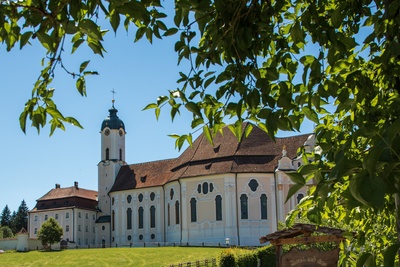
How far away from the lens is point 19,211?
129 meters

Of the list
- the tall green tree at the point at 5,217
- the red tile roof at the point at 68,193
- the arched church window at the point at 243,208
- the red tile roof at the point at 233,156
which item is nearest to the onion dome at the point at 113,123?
the red tile roof at the point at 68,193

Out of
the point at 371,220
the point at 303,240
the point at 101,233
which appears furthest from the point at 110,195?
the point at 371,220

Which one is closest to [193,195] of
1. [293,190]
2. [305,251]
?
[305,251]

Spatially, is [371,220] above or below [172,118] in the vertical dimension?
below

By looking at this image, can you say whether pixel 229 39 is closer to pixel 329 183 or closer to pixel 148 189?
pixel 329 183

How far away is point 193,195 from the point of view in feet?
181

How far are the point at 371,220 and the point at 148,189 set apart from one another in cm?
5946

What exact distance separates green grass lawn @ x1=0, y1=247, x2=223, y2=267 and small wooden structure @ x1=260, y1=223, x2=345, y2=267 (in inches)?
1111

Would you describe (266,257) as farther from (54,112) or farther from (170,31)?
(54,112)

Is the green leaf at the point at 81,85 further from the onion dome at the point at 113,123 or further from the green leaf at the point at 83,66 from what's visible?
the onion dome at the point at 113,123

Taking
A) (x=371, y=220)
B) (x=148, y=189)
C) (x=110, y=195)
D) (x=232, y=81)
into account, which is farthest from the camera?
(x=110, y=195)

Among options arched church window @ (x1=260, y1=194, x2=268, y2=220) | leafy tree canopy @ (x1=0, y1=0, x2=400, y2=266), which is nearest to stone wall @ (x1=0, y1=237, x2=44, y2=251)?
arched church window @ (x1=260, y1=194, x2=268, y2=220)

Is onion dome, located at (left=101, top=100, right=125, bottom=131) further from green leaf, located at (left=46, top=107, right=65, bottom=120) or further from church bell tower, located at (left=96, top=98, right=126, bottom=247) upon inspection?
green leaf, located at (left=46, top=107, right=65, bottom=120)

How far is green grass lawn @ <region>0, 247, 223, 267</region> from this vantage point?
43219 mm
